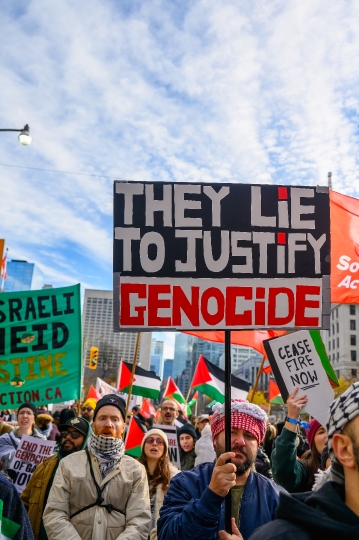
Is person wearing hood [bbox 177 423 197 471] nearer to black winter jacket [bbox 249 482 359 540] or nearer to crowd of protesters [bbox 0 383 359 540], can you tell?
crowd of protesters [bbox 0 383 359 540]

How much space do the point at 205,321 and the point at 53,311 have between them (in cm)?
435

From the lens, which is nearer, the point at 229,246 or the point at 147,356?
the point at 229,246

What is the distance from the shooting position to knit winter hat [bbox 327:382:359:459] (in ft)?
5.10

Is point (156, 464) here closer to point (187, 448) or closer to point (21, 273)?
Result: point (187, 448)

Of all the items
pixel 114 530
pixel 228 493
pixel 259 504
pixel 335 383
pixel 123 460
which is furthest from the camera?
pixel 335 383

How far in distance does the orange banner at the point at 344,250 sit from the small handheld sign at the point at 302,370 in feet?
7.53

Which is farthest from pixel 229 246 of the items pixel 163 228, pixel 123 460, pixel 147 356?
pixel 147 356

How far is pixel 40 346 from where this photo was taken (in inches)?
259

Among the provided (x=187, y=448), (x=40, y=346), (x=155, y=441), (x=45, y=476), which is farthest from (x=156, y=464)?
(x=40, y=346)

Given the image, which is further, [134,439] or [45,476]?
[134,439]

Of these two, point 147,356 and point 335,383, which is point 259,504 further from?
point 147,356

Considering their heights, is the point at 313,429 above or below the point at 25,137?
below

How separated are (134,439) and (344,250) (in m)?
4.13

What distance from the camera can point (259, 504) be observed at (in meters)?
2.66
